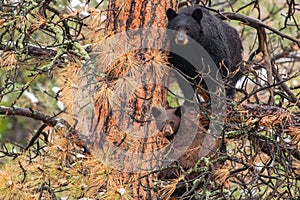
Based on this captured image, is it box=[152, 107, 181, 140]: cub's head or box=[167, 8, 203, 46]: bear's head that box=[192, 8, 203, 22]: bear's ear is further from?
box=[152, 107, 181, 140]: cub's head

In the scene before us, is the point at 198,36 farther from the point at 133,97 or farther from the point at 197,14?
the point at 133,97

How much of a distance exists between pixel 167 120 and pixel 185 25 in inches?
32.0

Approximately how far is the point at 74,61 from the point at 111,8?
622mm

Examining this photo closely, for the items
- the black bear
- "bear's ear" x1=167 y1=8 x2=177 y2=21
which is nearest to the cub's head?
the black bear

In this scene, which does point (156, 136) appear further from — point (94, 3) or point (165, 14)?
point (94, 3)

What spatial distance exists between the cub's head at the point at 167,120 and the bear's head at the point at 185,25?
0.52m

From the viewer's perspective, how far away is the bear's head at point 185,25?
15.2ft

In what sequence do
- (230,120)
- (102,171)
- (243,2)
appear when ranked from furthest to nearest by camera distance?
(243,2) < (230,120) < (102,171)

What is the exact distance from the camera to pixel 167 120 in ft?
14.9

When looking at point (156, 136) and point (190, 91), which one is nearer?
point (156, 136)

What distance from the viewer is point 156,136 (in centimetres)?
407

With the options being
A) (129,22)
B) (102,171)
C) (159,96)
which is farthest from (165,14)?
(102,171)

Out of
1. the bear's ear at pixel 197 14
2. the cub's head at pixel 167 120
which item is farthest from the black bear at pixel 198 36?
the cub's head at pixel 167 120

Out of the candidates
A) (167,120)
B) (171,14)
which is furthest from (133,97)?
(171,14)
